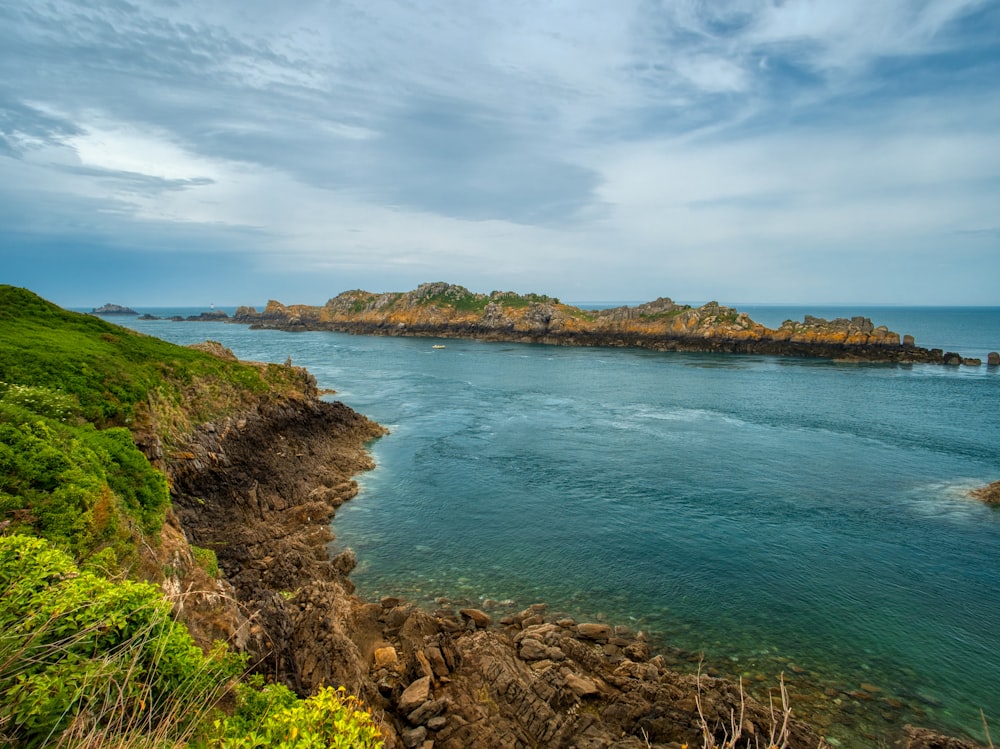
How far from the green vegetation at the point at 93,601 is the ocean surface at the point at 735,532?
10.3 metres

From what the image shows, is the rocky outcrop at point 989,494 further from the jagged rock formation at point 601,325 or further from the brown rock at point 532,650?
the jagged rock formation at point 601,325

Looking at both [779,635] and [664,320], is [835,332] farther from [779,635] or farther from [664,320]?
[779,635]

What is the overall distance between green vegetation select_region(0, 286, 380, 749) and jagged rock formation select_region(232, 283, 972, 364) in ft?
353

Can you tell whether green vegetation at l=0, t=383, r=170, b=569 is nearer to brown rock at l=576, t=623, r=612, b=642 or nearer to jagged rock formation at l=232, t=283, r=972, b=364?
brown rock at l=576, t=623, r=612, b=642

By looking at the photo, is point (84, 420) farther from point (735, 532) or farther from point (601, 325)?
point (601, 325)

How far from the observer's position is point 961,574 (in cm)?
2172

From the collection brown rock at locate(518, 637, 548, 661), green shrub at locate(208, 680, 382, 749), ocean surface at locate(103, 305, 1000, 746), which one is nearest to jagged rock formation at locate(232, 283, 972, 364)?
ocean surface at locate(103, 305, 1000, 746)

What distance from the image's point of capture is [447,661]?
14.7 metres

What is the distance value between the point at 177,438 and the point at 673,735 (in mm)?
23493

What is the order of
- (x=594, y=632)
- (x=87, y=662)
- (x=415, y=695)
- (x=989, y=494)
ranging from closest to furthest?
(x=87, y=662) → (x=415, y=695) → (x=594, y=632) → (x=989, y=494)

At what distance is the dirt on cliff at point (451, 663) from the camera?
40.2ft

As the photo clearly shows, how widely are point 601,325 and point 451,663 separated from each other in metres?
116

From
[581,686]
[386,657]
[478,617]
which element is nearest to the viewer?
[581,686]

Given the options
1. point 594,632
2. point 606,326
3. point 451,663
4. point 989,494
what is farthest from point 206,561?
point 606,326
